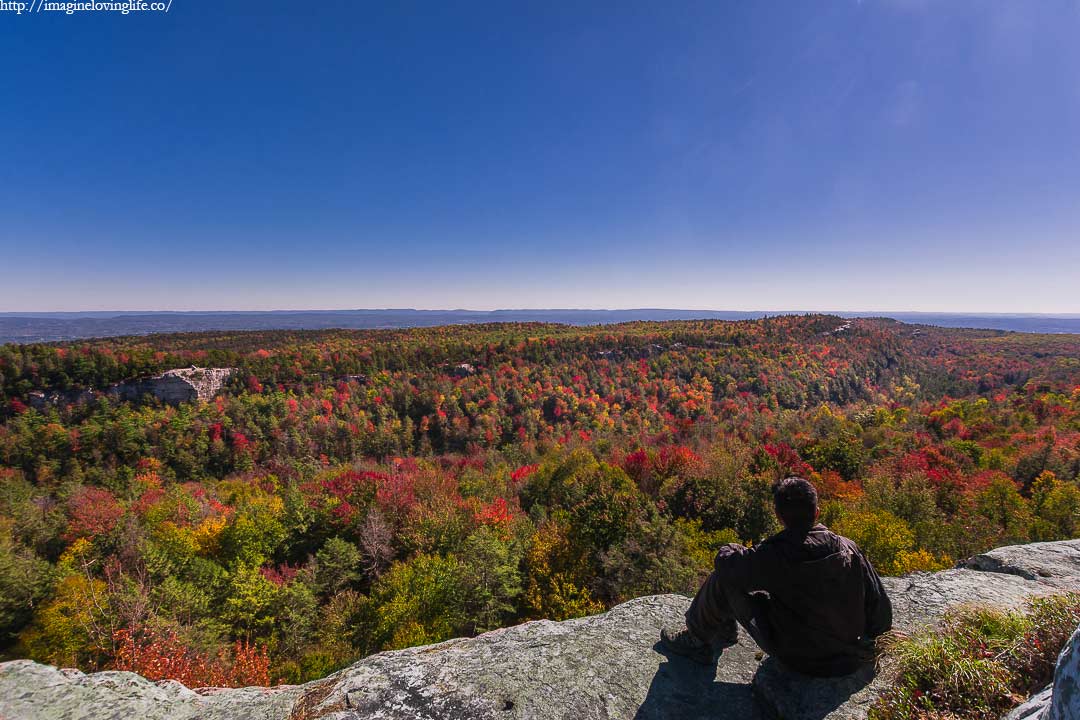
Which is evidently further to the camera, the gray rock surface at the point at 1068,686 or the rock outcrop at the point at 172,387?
the rock outcrop at the point at 172,387

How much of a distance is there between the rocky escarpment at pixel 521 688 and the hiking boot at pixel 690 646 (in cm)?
10

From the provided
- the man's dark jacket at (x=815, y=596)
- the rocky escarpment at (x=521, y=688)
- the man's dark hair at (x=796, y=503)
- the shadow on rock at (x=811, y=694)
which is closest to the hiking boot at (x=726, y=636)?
the rocky escarpment at (x=521, y=688)

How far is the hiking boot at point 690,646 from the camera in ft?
14.7

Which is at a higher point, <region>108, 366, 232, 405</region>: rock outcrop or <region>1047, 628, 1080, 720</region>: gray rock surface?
<region>1047, 628, 1080, 720</region>: gray rock surface

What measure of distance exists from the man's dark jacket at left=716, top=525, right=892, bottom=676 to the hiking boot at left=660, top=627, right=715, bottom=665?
874 millimetres

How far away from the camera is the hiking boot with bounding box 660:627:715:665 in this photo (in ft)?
14.7

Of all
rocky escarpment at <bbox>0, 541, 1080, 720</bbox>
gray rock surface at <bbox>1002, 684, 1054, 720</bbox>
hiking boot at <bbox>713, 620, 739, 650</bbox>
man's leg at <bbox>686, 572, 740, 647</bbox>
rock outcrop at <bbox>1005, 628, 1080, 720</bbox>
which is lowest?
rocky escarpment at <bbox>0, 541, 1080, 720</bbox>

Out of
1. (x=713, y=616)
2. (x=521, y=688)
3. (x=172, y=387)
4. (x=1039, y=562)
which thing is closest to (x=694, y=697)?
(x=713, y=616)

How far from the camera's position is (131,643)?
49.1 feet

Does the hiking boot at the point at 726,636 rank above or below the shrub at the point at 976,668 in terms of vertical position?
below

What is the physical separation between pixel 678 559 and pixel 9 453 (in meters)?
113

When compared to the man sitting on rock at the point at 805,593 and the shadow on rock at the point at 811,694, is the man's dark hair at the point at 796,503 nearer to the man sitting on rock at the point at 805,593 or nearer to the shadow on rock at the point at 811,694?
the man sitting on rock at the point at 805,593

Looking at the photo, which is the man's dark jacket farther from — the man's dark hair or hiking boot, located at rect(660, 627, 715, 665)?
hiking boot, located at rect(660, 627, 715, 665)

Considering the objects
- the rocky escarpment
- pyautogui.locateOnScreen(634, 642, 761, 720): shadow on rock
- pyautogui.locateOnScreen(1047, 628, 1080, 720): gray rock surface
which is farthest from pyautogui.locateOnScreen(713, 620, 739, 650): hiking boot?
pyautogui.locateOnScreen(1047, 628, 1080, 720): gray rock surface
